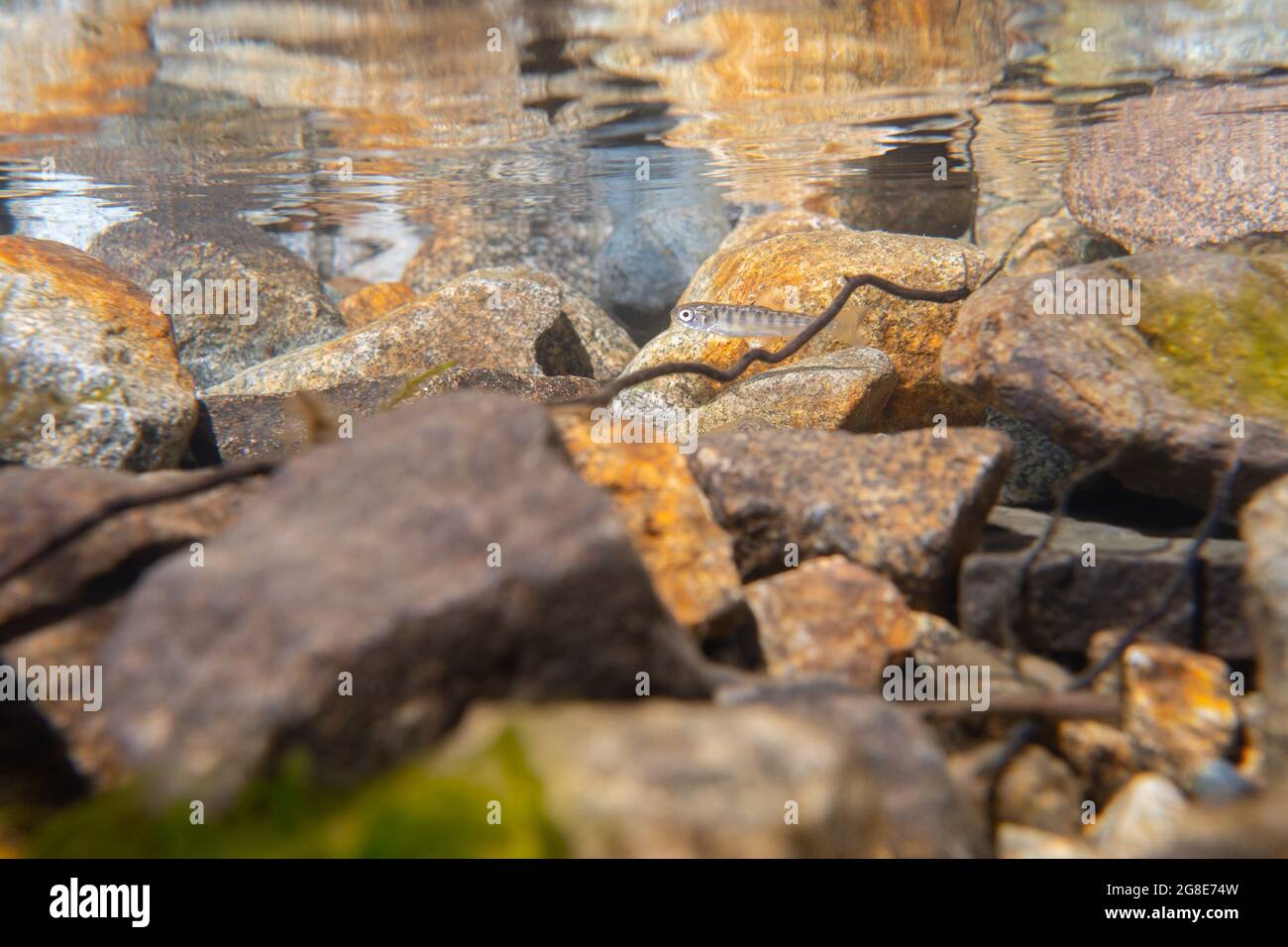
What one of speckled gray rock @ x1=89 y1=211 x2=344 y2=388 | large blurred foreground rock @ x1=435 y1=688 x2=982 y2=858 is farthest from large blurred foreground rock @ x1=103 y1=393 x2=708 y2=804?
speckled gray rock @ x1=89 y1=211 x2=344 y2=388

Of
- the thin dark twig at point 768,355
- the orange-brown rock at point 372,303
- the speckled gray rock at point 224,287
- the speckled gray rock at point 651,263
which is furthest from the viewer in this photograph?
the speckled gray rock at point 651,263

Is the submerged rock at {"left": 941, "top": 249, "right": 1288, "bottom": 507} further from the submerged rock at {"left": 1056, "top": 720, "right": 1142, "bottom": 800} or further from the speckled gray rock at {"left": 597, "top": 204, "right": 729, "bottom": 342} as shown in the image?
the speckled gray rock at {"left": 597, "top": 204, "right": 729, "bottom": 342}

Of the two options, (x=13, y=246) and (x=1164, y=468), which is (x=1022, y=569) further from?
(x=13, y=246)

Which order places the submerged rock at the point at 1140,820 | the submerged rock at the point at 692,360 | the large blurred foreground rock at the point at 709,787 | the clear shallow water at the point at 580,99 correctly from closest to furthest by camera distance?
the large blurred foreground rock at the point at 709,787 → the submerged rock at the point at 1140,820 → the submerged rock at the point at 692,360 → the clear shallow water at the point at 580,99

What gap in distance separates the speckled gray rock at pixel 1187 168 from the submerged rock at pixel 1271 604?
24.1 ft

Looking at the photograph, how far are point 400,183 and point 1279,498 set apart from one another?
628 inches

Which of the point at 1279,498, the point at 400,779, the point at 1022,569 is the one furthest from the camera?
the point at 1022,569

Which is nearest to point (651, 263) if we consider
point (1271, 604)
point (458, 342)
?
point (458, 342)

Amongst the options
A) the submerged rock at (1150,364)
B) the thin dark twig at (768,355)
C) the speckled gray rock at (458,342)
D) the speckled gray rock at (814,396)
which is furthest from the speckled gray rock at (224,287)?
the submerged rock at (1150,364)

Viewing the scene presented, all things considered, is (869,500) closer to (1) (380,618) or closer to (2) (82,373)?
(1) (380,618)

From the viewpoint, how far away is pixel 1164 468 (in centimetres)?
388

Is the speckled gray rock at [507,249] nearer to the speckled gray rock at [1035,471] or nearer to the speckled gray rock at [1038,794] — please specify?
the speckled gray rock at [1035,471]

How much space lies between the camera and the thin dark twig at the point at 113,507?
8.50ft
